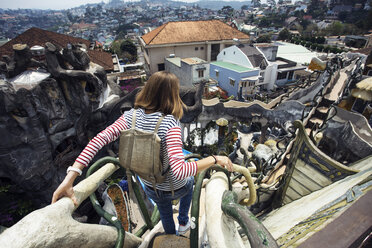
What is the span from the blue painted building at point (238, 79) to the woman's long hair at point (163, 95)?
65.0ft

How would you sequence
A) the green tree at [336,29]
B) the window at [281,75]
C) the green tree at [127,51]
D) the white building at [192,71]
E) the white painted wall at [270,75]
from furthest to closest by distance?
the green tree at [336,29] < the green tree at [127,51] < the window at [281,75] < the white painted wall at [270,75] < the white building at [192,71]

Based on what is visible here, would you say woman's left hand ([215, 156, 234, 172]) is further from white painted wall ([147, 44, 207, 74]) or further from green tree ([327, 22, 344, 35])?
green tree ([327, 22, 344, 35])

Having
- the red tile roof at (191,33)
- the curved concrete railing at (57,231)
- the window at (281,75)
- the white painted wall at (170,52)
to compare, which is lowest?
the window at (281,75)

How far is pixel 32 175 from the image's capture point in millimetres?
9742

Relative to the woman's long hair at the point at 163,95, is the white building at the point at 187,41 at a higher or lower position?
lower

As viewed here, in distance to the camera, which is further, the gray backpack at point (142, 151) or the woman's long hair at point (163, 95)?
the woman's long hair at point (163, 95)

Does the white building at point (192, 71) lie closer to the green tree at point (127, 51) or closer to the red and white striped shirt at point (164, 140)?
the green tree at point (127, 51)

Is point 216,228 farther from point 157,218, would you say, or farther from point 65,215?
point 157,218

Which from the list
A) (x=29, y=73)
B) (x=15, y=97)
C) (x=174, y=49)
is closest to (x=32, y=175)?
(x=15, y=97)

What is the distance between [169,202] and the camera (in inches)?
96.5

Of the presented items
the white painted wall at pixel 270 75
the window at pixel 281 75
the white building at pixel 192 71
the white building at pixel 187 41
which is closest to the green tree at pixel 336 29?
the white building at pixel 187 41

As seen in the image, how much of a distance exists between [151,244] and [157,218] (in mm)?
406

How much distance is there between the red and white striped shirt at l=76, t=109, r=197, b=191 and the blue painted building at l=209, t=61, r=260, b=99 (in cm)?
1997

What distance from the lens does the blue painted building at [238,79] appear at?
20.4 m
